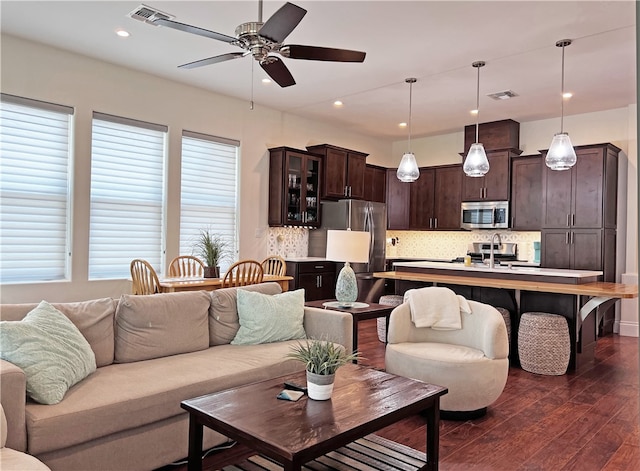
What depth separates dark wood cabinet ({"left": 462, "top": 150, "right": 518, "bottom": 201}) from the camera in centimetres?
705

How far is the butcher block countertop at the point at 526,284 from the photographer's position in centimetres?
415

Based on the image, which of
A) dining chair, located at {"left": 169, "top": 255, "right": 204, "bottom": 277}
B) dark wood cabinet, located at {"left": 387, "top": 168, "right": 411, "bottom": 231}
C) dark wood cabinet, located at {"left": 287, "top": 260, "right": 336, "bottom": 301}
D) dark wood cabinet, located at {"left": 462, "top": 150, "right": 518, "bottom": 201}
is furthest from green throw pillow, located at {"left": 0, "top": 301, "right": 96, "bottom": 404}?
dark wood cabinet, located at {"left": 387, "top": 168, "right": 411, "bottom": 231}

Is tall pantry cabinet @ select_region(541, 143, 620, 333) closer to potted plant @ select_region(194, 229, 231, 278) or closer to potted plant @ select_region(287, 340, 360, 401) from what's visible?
potted plant @ select_region(194, 229, 231, 278)

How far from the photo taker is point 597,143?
6461 millimetres

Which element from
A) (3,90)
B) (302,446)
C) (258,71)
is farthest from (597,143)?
(3,90)

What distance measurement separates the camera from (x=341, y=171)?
7.36 meters

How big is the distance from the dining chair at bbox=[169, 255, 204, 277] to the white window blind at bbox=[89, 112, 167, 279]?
0.29 metres

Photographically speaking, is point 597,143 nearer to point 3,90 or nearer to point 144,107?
point 144,107

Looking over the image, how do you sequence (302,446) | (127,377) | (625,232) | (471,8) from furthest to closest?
(625,232)
(471,8)
(127,377)
(302,446)

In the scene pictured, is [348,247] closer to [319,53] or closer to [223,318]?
[223,318]

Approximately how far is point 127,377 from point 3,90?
3.41 m

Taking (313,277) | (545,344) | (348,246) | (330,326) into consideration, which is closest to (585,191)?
(545,344)

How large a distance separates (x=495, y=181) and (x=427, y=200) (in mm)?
1257

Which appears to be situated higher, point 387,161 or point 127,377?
point 387,161
